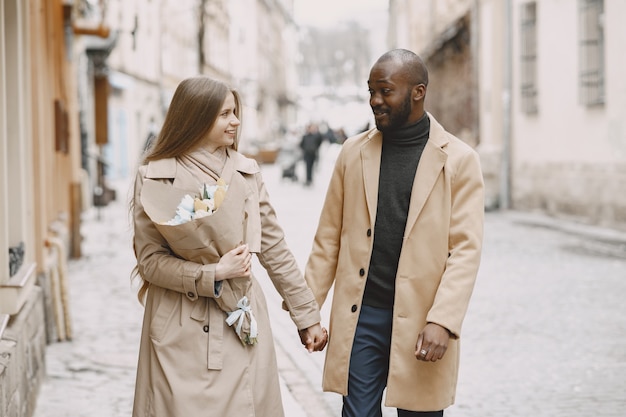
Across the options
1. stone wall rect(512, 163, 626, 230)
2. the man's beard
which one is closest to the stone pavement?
the man's beard

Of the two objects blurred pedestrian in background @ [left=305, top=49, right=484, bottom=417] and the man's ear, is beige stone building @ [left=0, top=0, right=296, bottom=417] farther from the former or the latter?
the man's ear

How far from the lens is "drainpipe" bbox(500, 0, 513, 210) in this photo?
21.8 metres

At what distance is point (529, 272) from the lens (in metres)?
11.7

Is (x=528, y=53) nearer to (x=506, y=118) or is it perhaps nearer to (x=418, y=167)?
(x=506, y=118)

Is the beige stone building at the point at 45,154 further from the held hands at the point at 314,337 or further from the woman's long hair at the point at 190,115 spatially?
the held hands at the point at 314,337

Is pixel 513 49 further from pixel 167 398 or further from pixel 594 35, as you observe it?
pixel 167 398

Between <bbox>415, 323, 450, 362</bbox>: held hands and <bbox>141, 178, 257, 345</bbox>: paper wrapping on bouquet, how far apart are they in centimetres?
57

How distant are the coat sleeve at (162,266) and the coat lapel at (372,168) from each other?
0.68 meters

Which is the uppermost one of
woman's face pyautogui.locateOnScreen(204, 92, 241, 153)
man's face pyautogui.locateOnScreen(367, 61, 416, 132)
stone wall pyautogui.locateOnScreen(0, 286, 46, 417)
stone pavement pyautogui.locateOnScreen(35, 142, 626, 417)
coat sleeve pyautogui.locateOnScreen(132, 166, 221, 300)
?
man's face pyautogui.locateOnScreen(367, 61, 416, 132)

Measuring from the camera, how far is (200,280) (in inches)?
134

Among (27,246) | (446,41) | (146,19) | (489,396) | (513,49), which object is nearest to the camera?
(489,396)

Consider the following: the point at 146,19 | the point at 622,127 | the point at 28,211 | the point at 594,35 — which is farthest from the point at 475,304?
the point at 146,19

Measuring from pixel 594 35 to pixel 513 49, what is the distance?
427 centimetres

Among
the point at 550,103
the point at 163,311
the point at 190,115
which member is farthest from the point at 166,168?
the point at 550,103
